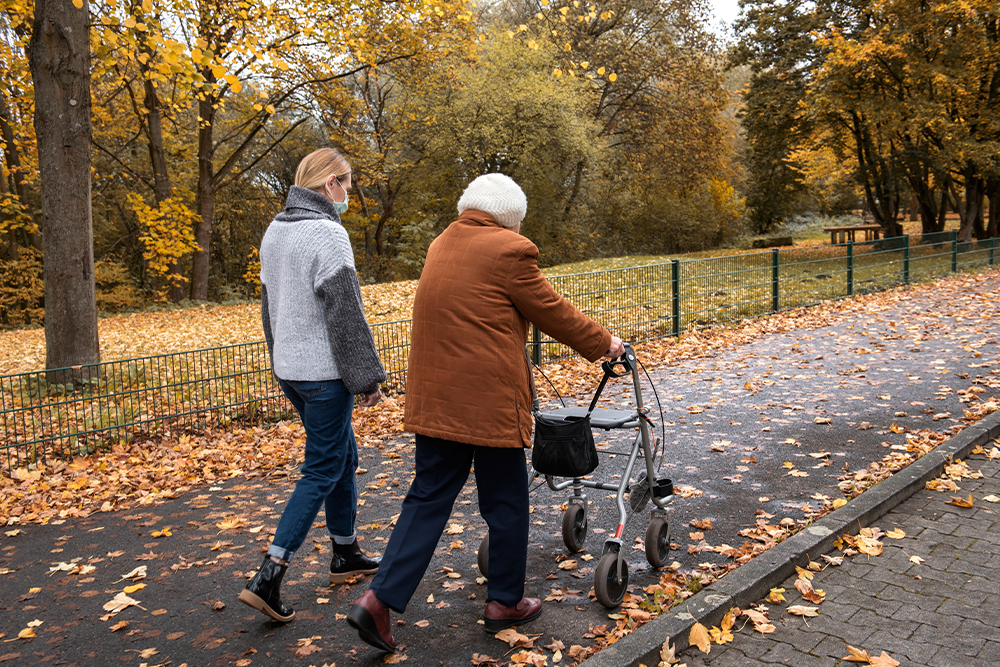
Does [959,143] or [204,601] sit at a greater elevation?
[959,143]

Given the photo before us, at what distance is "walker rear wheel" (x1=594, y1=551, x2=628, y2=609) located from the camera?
343cm

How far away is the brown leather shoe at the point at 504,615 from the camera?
3.35 meters

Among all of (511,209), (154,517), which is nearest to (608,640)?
(511,209)

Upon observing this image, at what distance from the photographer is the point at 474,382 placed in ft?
10.2

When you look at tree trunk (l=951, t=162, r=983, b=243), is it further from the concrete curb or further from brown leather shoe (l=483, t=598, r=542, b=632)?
brown leather shoe (l=483, t=598, r=542, b=632)

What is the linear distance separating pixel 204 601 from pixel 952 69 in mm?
22207

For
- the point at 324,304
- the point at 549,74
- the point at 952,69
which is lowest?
the point at 324,304

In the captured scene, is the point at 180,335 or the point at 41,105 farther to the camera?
the point at 180,335

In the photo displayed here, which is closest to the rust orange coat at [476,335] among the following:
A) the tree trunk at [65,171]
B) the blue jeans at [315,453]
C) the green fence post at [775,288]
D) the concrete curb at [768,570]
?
the blue jeans at [315,453]

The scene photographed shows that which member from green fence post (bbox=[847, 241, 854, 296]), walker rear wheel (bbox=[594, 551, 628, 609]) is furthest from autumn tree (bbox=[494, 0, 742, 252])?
walker rear wheel (bbox=[594, 551, 628, 609])

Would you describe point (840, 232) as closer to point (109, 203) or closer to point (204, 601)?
point (109, 203)

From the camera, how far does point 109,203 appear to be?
27906mm

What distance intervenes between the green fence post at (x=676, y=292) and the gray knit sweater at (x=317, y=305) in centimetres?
814

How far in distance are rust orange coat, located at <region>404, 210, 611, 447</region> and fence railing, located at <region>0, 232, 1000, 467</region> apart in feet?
12.6
